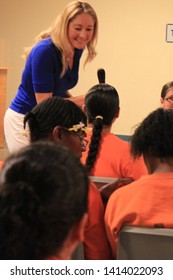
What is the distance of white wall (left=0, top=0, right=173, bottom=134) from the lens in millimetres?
5703

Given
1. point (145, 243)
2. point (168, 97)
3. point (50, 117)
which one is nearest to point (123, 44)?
point (168, 97)

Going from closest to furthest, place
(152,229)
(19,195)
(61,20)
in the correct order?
(19,195), (152,229), (61,20)

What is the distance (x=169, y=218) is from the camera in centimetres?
136

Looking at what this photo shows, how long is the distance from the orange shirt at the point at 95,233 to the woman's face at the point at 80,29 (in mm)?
1138

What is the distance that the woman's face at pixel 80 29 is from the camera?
2.38 metres

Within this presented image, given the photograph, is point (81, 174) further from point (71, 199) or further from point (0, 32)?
point (0, 32)

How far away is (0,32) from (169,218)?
5110mm

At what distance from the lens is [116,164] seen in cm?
199

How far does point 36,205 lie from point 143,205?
2.17ft

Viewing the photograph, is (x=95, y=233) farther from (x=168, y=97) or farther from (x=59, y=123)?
(x=168, y=97)

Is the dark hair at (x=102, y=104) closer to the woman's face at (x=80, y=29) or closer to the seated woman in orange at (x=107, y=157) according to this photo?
the seated woman in orange at (x=107, y=157)

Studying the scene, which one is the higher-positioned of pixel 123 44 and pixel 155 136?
pixel 123 44
